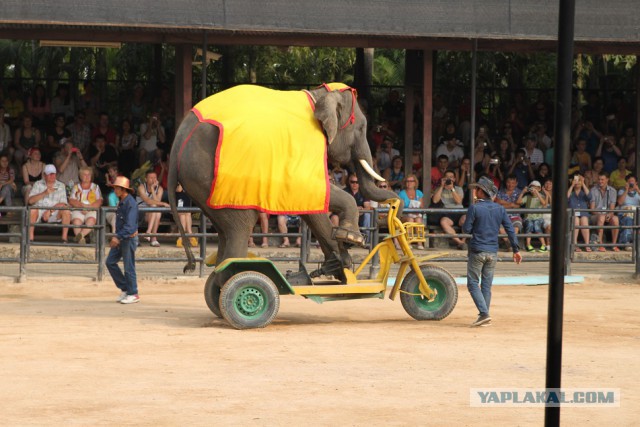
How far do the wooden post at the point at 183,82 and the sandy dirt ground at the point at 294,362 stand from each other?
13.2 feet

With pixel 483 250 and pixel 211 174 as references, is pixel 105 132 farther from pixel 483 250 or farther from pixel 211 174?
pixel 483 250

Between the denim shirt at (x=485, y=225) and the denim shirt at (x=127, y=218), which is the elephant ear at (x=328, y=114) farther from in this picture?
the denim shirt at (x=127, y=218)

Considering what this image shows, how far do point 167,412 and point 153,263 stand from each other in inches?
367

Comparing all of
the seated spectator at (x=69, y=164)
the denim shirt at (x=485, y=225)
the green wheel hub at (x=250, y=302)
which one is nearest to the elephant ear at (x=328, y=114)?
the denim shirt at (x=485, y=225)

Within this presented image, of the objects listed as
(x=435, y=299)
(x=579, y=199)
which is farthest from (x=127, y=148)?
(x=435, y=299)

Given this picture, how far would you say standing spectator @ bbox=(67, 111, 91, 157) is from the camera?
19734 mm

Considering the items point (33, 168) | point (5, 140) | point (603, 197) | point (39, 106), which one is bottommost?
point (603, 197)

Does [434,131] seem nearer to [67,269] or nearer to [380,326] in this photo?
[67,269]

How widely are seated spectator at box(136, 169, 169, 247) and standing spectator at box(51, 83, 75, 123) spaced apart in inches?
119

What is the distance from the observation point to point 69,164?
18578 mm

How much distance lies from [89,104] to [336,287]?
31.7 feet

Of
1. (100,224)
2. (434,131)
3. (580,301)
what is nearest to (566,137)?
(580,301)

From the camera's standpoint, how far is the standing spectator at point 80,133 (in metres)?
19.7

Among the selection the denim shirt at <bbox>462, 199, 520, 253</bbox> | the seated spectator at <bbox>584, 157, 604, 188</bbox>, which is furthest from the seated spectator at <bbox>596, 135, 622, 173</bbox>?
the denim shirt at <bbox>462, 199, 520, 253</bbox>
